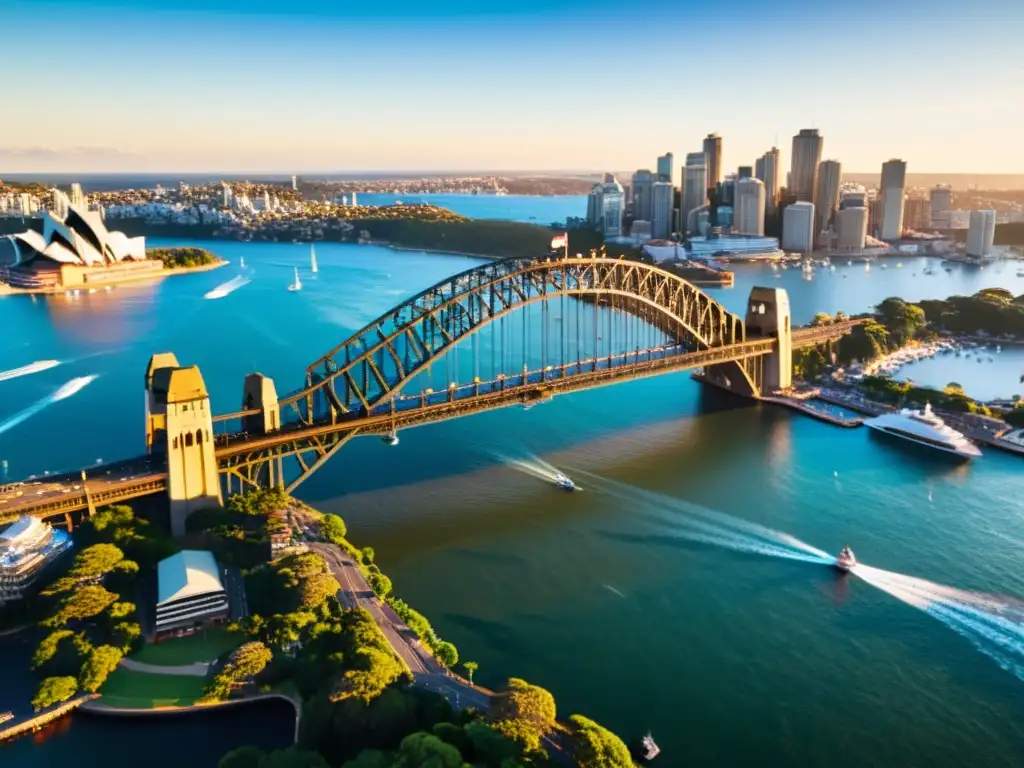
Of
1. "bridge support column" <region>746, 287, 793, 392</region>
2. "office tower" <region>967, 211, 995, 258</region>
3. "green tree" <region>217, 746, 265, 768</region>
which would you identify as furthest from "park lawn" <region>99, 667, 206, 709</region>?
"office tower" <region>967, 211, 995, 258</region>

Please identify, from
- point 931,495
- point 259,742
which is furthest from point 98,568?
point 931,495

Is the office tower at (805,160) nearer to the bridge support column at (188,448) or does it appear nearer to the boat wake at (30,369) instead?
the boat wake at (30,369)

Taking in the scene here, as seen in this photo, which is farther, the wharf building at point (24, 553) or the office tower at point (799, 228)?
the office tower at point (799, 228)

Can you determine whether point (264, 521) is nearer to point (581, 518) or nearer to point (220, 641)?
point (220, 641)

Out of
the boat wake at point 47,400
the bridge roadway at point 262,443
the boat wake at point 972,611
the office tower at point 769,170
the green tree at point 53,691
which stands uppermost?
the office tower at point 769,170

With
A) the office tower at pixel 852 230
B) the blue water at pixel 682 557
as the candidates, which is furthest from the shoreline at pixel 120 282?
the office tower at pixel 852 230

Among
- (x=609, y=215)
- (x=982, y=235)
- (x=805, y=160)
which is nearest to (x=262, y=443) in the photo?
(x=609, y=215)
